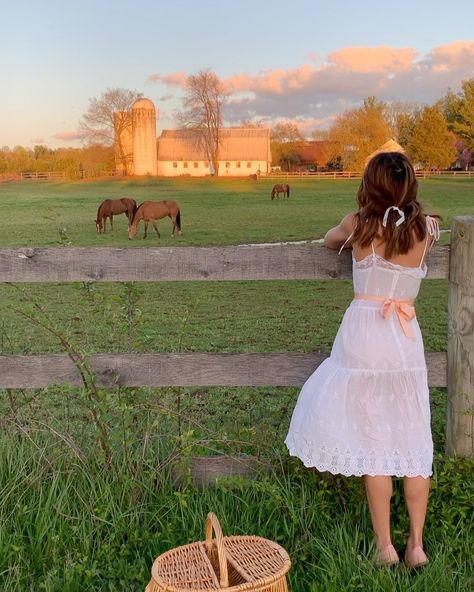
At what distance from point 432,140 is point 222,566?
76.8m

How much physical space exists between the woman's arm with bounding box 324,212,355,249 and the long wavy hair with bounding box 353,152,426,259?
52 mm

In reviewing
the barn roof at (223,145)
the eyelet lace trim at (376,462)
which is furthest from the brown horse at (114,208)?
the barn roof at (223,145)

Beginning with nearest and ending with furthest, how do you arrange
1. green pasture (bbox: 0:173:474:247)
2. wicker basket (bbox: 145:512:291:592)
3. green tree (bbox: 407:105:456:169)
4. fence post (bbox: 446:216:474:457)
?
wicker basket (bbox: 145:512:291:592)
fence post (bbox: 446:216:474:457)
green pasture (bbox: 0:173:474:247)
green tree (bbox: 407:105:456:169)

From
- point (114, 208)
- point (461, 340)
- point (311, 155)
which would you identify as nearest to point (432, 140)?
point (311, 155)

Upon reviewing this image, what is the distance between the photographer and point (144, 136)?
9025cm

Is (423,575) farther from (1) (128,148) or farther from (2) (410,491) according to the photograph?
(1) (128,148)

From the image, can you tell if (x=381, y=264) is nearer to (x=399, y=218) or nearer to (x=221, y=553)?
(x=399, y=218)

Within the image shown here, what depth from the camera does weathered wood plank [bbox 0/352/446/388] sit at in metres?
3.48

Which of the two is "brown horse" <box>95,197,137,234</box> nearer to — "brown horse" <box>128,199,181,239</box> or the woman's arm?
"brown horse" <box>128,199,181,239</box>

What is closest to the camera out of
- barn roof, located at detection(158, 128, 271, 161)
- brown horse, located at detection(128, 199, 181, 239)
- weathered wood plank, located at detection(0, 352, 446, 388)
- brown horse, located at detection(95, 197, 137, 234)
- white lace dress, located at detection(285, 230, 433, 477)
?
white lace dress, located at detection(285, 230, 433, 477)

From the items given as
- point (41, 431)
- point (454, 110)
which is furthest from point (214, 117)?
point (41, 431)

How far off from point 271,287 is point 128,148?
269 ft

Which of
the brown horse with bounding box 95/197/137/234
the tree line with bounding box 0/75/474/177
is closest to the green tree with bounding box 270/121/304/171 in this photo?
the tree line with bounding box 0/75/474/177

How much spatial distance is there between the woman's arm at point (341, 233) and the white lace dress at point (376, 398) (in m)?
0.14
